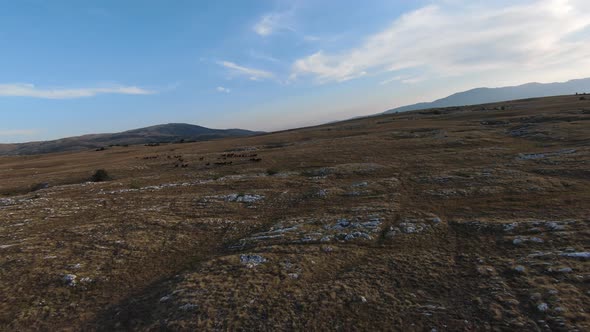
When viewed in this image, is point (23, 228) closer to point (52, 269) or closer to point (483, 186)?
point (52, 269)

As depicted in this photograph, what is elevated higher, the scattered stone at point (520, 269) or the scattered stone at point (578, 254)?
the scattered stone at point (578, 254)

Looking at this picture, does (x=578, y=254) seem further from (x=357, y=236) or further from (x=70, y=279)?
(x=70, y=279)

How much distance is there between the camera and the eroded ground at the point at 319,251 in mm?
13148

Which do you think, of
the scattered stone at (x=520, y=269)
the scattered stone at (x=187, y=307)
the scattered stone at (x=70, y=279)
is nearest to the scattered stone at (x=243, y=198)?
the scattered stone at (x=70, y=279)

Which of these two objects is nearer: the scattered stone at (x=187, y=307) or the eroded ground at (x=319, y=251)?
the eroded ground at (x=319, y=251)

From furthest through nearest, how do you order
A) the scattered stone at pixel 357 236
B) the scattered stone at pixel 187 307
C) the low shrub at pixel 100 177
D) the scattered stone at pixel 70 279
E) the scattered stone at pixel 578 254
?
the low shrub at pixel 100 177 → the scattered stone at pixel 357 236 → the scattered stone at pixel 70 279 → the scattered stone at pixel 578 254 → the scattered stone at pixel 187 307

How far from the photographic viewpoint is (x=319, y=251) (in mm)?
18922

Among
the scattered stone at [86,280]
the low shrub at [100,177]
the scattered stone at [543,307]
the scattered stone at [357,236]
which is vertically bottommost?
the scattered stone at [543,307]

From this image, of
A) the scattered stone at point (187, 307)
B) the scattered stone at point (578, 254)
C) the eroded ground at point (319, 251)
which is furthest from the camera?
the scattered stone at point (578, 254)

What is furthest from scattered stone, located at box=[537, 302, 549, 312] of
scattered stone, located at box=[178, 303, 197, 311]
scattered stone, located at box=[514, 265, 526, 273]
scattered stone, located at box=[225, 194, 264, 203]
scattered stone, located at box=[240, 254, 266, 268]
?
scattered stone, located at box=[225, 194, 264, 203]

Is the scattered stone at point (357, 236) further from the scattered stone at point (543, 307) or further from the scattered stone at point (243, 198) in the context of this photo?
the scattered stone at point (243, 198)

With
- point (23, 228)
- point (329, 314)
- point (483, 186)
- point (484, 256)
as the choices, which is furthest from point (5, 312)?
point (483, 186)

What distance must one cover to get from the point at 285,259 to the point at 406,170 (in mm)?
24911

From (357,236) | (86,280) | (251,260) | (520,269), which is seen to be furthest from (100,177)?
(520,269)
